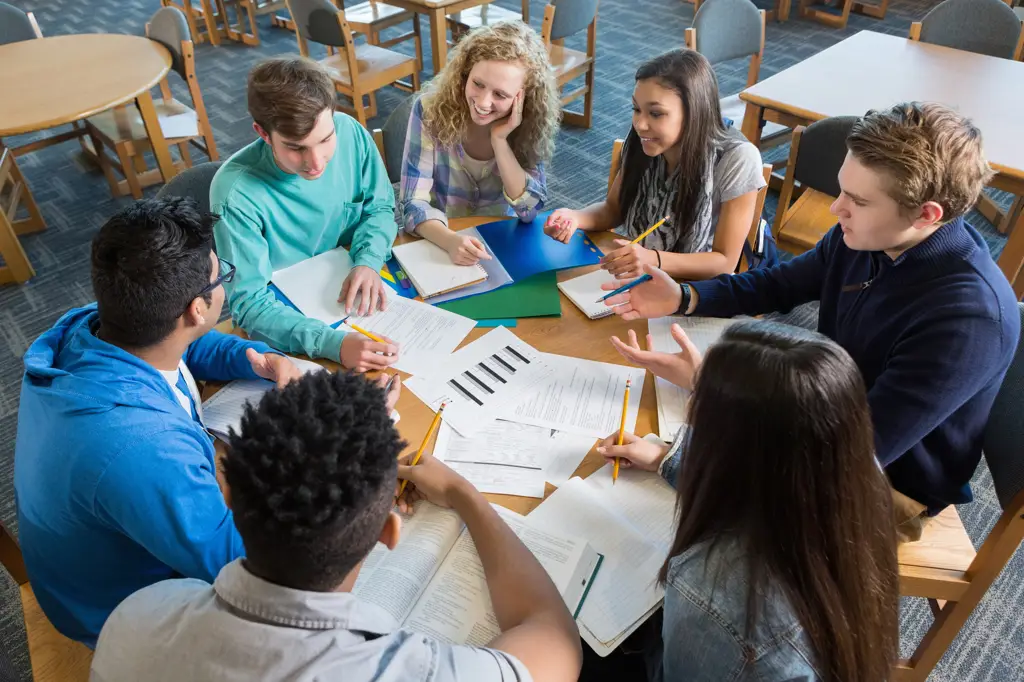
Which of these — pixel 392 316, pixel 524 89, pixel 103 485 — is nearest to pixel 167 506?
pixel 103 485

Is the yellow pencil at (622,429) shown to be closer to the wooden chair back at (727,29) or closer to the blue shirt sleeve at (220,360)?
the blue shirt sleeve at (220,360)

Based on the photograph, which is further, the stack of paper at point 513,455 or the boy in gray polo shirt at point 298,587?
the stack of paper at point 513,455

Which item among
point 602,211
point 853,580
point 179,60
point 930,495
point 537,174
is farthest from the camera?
point 179,60

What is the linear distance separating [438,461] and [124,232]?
648 millimetres

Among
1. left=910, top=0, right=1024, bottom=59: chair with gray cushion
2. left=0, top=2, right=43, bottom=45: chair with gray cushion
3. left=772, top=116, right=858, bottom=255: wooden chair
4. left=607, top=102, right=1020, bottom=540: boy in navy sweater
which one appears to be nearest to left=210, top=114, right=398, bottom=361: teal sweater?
left=607, top=102, right=1020, bottom=540: boy in navy sweater

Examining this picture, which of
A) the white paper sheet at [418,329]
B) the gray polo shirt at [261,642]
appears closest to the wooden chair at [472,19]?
the white paper sheet at [418,329]

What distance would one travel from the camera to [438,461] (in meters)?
1.18

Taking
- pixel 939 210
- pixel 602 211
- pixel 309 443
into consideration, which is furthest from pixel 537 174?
pixel 309 443

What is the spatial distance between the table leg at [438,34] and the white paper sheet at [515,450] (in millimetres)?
2895

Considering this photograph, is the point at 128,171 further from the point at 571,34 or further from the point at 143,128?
the point at 571,34

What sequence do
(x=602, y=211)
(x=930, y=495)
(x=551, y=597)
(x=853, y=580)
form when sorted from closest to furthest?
(x=853, y=580) → (x=551, y=597) → (x=930, y=495) → (x=602, y=211)

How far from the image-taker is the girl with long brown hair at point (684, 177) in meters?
1.67

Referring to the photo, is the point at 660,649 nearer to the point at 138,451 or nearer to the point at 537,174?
the point at 138,451

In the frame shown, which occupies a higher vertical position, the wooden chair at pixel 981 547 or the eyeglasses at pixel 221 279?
the eyeglasses at pixel 221 279
